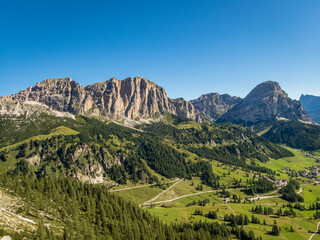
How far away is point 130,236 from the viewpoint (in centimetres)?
9694

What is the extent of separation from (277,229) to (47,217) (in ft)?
506

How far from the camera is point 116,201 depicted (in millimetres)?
138250

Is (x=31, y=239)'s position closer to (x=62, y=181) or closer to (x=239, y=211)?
(x=62, y=181)

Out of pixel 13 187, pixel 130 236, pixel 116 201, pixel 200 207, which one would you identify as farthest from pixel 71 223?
pixel 200 207

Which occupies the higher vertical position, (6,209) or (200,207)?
(6,209)

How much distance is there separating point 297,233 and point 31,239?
572 feet

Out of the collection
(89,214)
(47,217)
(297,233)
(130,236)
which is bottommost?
(297,233)

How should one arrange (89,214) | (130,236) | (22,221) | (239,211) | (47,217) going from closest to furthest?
(22,221) < (47,217) < (130,236) < (89,214) < (239,211)

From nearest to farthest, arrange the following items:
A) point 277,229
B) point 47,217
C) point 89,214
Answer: point 47,217, point 89,214, point 277,229

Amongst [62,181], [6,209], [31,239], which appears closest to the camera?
[31,239]

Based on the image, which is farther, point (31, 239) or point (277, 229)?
point (277, 229)

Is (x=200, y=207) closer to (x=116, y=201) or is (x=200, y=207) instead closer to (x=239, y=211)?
(x=239, y=211)

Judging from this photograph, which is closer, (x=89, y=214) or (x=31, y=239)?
(x=31, y=239)

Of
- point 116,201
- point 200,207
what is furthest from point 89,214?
point 200,207
